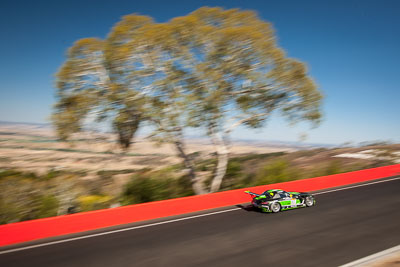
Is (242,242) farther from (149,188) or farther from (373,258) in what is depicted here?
(149,188)

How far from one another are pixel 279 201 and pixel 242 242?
12.2 ft

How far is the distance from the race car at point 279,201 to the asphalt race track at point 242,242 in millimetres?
324

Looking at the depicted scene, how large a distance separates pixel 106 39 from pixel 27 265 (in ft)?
37.1

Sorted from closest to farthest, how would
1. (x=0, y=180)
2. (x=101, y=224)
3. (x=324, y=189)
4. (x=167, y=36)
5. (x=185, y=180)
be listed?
(x=101, y=224) → (x=0, y=180) → (x=167, y=36) → (x=324, y=189) → (x=185, y=180)

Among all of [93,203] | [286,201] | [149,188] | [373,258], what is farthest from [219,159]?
[373,258]

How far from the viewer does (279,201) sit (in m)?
10.9

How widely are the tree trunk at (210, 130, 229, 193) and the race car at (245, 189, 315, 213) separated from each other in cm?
555

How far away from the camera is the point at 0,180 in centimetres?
1105

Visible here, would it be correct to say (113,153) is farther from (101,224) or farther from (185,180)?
(101,224)

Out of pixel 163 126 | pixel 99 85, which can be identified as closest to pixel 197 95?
pixel 163 126

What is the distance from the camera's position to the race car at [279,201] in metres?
10.8

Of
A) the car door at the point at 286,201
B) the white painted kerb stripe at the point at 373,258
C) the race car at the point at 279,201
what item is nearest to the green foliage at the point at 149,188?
the race car at the point at 279,201

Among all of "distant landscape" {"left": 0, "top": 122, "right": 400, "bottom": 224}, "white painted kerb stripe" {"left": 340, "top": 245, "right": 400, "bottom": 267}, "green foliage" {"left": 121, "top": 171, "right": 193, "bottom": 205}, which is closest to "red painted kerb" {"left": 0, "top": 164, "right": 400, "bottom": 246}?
"distant landscape" {"left": 0, "top": 122, "right": 400, "bottom": 224}

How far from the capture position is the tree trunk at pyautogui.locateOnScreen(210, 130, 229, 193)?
1622 cm
